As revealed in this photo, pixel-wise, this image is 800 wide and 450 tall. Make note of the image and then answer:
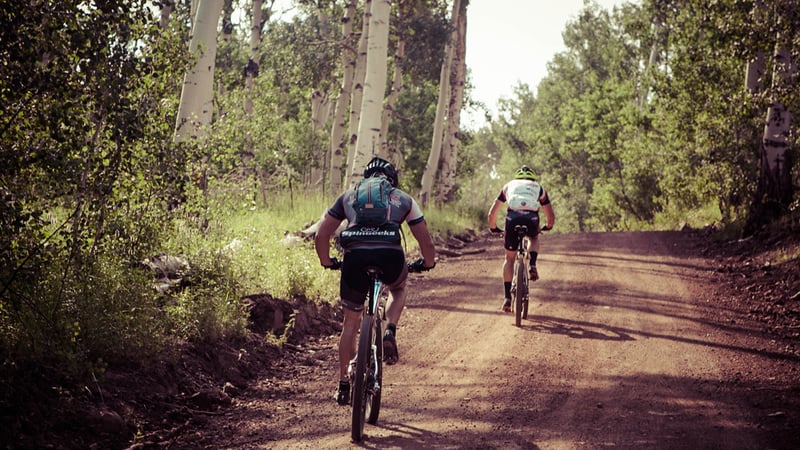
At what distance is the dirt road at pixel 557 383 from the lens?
22.3 ft

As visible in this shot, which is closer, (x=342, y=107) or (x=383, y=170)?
(x=383, y=170)

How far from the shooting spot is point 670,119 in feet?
85.6

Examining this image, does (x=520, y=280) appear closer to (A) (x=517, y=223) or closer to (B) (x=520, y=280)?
(B) (x=520, y=280)

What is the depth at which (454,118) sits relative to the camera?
31531 millimetres

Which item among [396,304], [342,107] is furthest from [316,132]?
[396,304]

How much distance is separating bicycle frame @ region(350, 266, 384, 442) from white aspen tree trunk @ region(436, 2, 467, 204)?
2304cm

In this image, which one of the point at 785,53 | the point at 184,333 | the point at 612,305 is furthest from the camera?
the point at 785,53

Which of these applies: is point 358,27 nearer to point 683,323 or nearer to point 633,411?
point 683,323

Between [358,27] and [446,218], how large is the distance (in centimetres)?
1228

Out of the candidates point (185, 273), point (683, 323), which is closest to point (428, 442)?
point (185, 273)

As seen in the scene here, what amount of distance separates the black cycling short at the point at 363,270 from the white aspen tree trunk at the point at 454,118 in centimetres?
2312

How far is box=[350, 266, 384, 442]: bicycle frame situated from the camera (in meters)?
6.51

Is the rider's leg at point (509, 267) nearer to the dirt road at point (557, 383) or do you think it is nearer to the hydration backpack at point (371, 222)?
the dirt road at point (557, 383)

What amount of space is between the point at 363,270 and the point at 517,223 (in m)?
5.74
